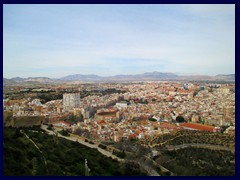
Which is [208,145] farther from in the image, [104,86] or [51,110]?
[51,110]

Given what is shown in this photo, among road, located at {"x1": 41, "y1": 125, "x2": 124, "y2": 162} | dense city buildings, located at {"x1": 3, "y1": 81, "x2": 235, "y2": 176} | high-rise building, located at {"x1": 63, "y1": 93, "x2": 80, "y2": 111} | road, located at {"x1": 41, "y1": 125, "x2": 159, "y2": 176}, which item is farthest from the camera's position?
high-rise building, located at {"x1": 63, "y1": 93, "x2": 80, "y2": 111}

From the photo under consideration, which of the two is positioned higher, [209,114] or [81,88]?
[81,88]

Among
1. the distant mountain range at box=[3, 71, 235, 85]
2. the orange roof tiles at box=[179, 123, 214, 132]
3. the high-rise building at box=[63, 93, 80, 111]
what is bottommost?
the orange roof tiles at box=[179, 123, 214, 132]

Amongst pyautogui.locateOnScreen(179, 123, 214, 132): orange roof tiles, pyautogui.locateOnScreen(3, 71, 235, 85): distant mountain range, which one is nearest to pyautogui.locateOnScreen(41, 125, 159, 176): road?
pyautogui.locateOnScreen(3, 71, 235, 85): distant mountain range

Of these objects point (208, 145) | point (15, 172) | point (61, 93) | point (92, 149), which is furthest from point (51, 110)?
point (208, 145)

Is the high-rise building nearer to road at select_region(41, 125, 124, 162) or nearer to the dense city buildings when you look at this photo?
the dense city buildings

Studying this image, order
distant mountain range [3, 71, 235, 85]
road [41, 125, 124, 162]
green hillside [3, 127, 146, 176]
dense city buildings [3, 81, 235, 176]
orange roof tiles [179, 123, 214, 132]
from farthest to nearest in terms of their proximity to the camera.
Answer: distant mountain range [3, 71, 235, 85] < orange roof tiles [179, 123, 214, 132] < dense city buildings [3, 81, 235, 176] < road [41, 125, 124, 162] < green hillside [3, 127, 146, 176]
